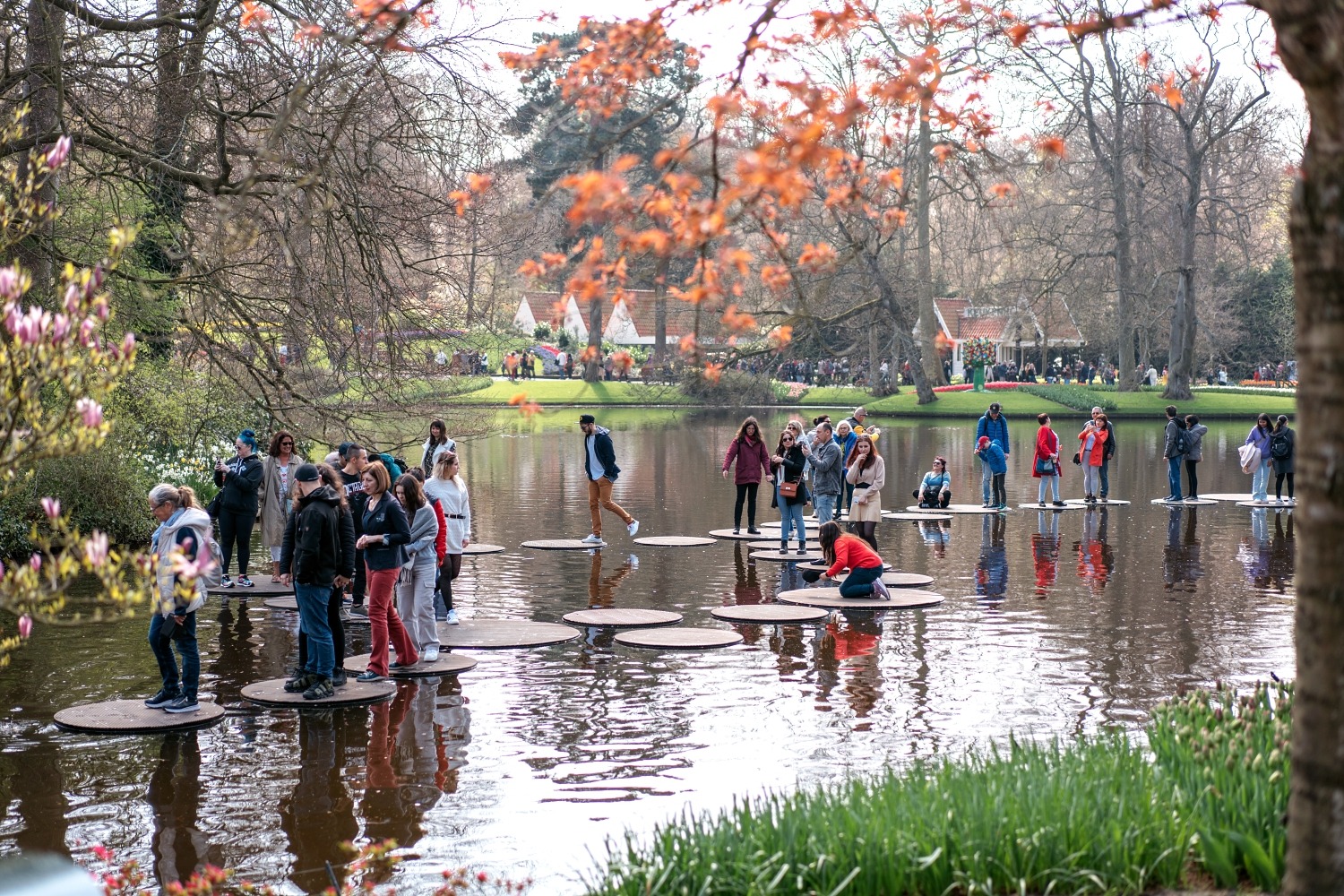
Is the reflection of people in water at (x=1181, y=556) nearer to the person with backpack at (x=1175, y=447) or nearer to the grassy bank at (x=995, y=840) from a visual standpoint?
the person with backpack at (x=1175, y=447)

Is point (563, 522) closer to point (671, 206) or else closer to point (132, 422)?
point (132, 422)

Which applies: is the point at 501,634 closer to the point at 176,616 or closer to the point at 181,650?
the point at 181,650

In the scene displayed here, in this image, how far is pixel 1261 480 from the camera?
25891mm

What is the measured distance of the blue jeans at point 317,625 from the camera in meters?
10.5

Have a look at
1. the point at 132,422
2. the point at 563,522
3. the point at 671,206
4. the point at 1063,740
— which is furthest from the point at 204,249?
the point at 1063,740

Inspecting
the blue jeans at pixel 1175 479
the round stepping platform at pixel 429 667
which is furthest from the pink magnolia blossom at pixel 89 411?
the blue jeans at pixel 1175 479

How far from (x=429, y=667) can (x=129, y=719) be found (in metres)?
2.49

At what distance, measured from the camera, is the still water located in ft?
24.7

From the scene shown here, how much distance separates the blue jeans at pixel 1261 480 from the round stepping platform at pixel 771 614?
14610mm

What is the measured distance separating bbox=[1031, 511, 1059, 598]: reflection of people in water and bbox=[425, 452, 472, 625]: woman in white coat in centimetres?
624

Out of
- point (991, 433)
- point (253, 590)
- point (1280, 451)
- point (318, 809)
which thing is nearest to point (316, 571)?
point (318, 809)

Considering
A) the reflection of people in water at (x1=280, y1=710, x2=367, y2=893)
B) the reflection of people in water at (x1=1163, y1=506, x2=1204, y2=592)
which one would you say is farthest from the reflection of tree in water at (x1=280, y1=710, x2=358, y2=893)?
the reflection of people in water at (x1=1163, y1=506, x2=1204, y2=592)

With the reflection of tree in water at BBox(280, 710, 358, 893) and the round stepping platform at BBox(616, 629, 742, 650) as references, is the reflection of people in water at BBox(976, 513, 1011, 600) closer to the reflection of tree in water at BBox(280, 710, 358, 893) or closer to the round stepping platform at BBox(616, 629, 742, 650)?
the round stepping platform at BBox(616, 629, 742, 650)

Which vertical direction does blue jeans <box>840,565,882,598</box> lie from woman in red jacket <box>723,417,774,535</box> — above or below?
below
